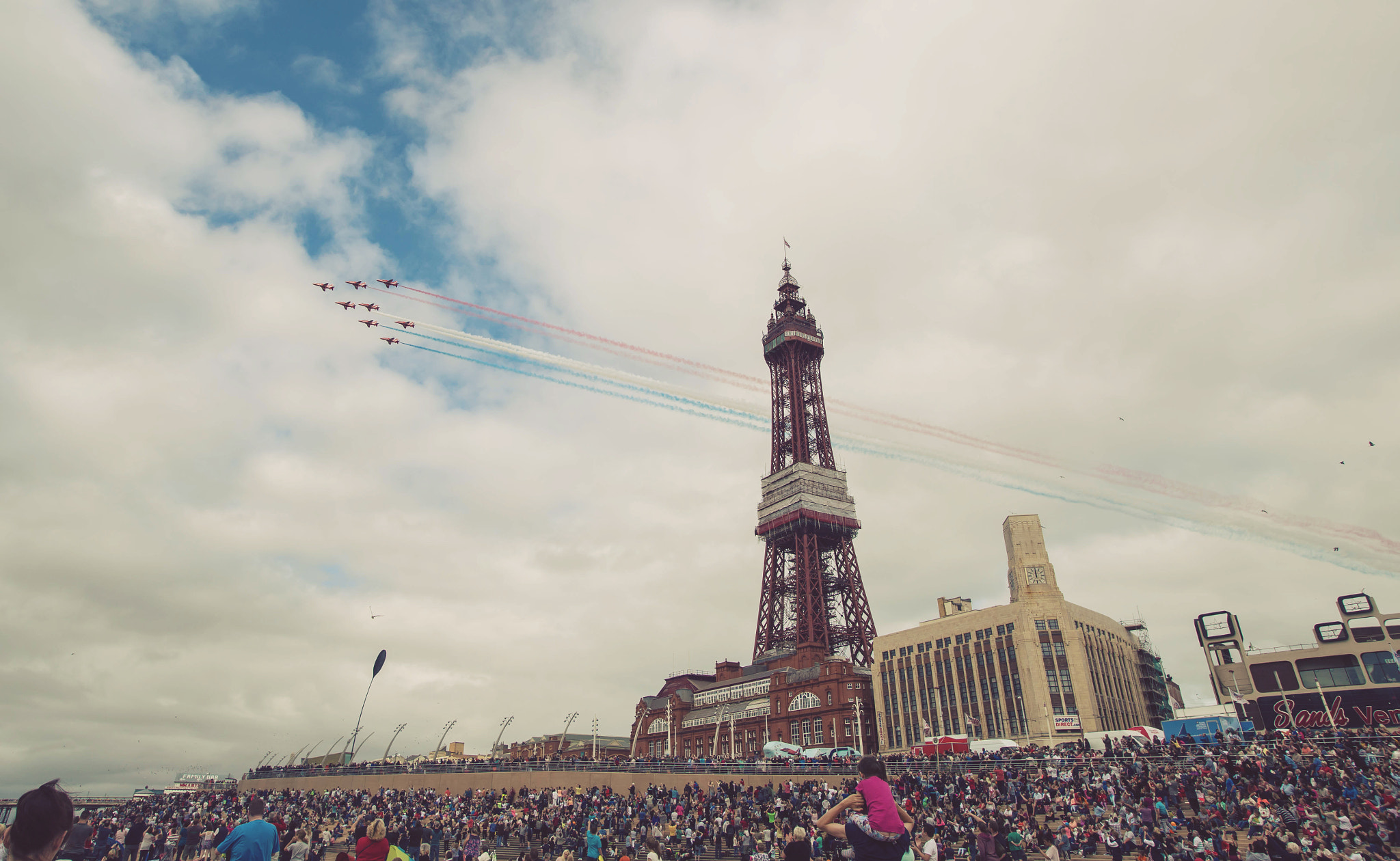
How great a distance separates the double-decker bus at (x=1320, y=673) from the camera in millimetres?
74625

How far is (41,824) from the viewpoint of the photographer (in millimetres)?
5016

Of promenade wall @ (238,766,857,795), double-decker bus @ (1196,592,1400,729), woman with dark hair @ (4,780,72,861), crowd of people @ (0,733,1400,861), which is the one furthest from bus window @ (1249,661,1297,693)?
woman with dark hair @ (4,780,72,861)

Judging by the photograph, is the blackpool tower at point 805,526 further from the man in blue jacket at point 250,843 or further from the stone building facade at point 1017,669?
the man in blue jacket at point 250,843

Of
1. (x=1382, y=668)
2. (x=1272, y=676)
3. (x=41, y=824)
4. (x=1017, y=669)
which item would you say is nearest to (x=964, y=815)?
(x=41, y=824)

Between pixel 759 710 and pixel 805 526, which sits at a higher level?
pixel 805 526

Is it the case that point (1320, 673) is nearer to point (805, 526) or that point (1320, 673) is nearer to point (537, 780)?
point (805, 526)

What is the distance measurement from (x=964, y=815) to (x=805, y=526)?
7673cm

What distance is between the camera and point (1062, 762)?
4222 cm

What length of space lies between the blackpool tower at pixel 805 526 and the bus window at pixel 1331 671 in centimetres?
4565

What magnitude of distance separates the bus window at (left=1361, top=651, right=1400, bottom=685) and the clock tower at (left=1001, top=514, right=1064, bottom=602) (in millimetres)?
30505

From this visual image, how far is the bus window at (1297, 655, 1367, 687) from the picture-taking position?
76.6m

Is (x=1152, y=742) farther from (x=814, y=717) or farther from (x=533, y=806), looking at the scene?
(x=814, y=717)

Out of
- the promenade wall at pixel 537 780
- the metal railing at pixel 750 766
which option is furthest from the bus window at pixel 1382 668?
the promenade wall at pixel 537 780

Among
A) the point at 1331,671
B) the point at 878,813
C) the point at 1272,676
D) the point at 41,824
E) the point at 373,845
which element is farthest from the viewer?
the point at 1272,676
